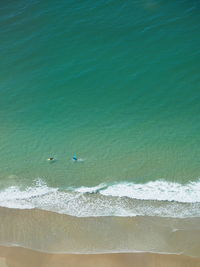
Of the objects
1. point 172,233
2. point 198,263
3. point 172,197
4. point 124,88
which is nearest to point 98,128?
point 124,88

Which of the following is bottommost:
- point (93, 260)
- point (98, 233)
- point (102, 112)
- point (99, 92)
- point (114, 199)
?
point (93, 260)

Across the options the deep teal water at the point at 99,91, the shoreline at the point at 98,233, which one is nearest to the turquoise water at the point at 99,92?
the deep teal water at the point at 99,91

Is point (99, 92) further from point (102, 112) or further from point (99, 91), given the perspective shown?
point (102, 112)

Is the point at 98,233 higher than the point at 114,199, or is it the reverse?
the point at 114,199

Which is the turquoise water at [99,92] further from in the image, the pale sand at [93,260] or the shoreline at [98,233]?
the pale sand at [93,260]

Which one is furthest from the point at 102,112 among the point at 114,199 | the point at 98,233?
the point at 98,233

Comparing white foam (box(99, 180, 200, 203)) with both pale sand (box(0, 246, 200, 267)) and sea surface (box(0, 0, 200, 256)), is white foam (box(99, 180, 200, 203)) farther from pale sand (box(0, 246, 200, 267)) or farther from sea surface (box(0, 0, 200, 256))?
pale sand (box(0, 246, 200, 267))
